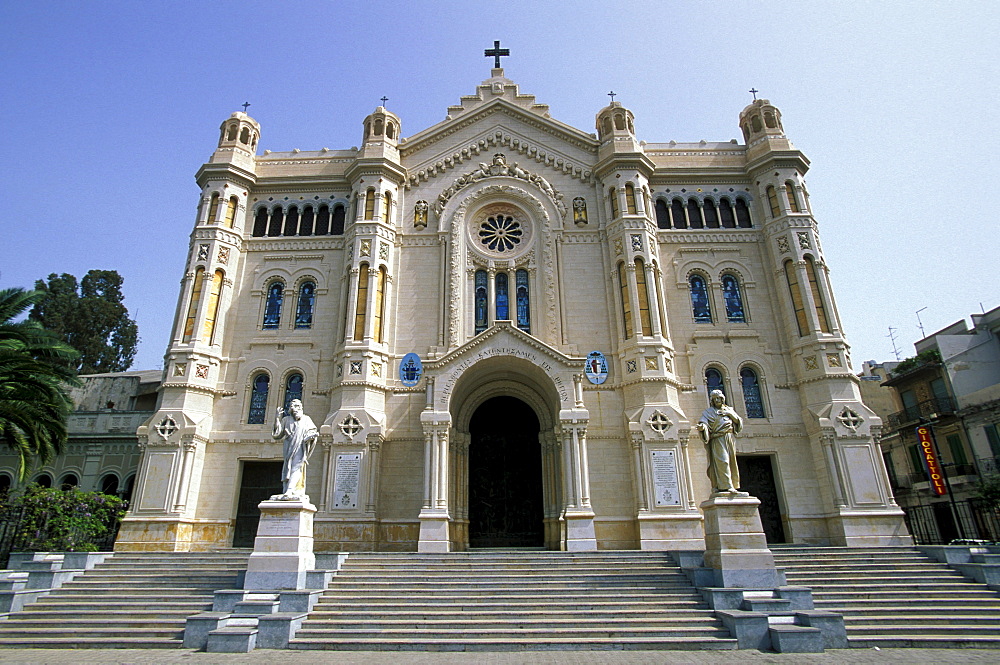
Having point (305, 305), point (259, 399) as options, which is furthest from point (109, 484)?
point (305, 305)

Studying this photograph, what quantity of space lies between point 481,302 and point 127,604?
15.5 metres

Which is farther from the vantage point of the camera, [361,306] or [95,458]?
[95,458]

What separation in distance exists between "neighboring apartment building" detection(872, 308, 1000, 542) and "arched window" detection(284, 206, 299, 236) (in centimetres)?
3142

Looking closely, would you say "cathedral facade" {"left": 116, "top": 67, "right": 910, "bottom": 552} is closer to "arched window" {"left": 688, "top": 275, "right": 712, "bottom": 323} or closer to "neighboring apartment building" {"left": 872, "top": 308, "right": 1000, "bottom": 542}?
"arched window" {"left": 688, "top": 275, "right": 712, "bottom": 323}

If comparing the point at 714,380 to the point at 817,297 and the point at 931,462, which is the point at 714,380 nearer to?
the point at 817,297

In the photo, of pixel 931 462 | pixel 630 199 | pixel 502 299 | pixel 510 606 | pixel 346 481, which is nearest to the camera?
pixel 510 606

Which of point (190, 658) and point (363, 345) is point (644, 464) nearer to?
point (363, 345)

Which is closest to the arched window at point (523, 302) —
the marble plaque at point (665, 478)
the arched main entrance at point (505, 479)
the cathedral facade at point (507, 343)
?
the cathedral facade at point (507, 343)

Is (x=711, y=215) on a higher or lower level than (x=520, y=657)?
higher

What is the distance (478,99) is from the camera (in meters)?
27.5

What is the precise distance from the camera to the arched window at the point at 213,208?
80.4 ft

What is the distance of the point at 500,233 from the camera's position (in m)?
25.4

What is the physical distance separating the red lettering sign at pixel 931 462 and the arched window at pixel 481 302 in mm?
21225

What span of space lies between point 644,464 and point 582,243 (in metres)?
9.83
